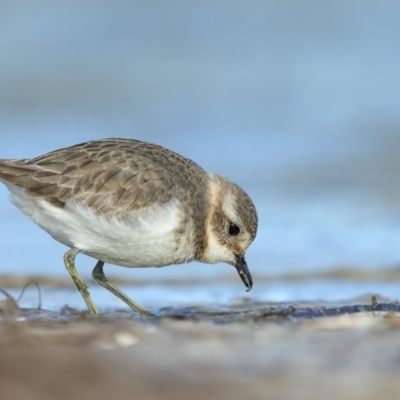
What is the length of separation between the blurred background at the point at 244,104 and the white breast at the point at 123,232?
196 centimetres

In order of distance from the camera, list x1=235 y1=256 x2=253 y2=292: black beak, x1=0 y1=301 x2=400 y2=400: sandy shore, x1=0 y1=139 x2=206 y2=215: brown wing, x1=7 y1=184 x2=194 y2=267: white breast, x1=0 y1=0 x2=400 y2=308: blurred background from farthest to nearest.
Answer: x1=0 y1=0 x2=400 y2=308: blurred background → x1=235 y1=256 x2=253 y2=292: black beak → x1=0 y1=139 x2=206 y2=215: brown wing → x1=7 y1=184 x2=194 y2=267: white breast → x1=0 y1=301 x2=400 y2=400: sandy shore

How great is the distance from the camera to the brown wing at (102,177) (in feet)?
21.9

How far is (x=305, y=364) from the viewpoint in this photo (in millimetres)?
4090

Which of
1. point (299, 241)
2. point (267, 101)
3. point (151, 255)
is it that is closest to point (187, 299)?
point (151, 255)

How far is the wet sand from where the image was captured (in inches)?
144

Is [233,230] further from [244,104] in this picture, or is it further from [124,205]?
[244,104]

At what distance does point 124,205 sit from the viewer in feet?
21.8

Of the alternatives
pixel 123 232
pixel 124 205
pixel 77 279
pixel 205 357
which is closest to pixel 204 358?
pixel 205 357

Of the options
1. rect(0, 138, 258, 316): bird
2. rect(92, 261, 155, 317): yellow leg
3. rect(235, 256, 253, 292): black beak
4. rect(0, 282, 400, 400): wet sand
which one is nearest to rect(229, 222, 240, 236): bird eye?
rect(0, 138, 258, 316): bird

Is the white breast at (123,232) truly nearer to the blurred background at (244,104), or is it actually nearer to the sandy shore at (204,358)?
the sandy shore at (204,358)

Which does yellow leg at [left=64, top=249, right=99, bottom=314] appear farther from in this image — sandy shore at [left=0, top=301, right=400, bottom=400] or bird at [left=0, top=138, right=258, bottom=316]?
sandy shore at [left=0, top=301, right=400, bottom=400]

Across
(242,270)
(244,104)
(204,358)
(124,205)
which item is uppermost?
(244,104)

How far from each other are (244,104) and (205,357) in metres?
13.0

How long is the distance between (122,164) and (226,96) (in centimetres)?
1114
